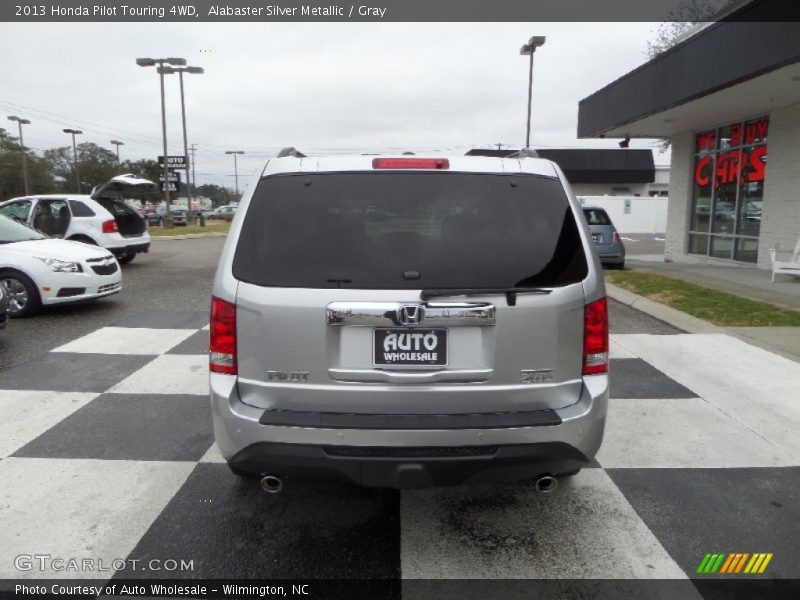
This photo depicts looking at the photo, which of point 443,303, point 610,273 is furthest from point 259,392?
point 610,273

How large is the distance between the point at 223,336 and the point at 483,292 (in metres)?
1.17

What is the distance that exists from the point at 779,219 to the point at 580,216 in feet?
40.5

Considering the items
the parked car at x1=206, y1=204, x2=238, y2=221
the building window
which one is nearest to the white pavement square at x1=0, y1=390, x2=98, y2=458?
the building window

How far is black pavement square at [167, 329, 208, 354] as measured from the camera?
6602mm

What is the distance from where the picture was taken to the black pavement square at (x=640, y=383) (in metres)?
5.29

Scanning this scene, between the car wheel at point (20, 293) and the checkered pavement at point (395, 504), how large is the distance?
3.37m

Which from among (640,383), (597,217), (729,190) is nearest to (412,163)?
(640,383)

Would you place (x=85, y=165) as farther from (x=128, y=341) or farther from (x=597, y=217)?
(x=128, y=341)

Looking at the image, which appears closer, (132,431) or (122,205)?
(132,431)

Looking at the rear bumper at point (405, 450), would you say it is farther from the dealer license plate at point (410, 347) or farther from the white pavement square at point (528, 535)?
the white pavement square at point (528, 535)

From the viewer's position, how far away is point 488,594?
2.64 m

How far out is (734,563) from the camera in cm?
287

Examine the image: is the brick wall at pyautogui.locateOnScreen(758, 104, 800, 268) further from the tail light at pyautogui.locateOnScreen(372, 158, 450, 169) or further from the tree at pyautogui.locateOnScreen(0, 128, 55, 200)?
the tree at pyautogui.locateOnScreen(0, 128, 55, 200)

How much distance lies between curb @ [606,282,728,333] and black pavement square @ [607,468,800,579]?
407 cm
